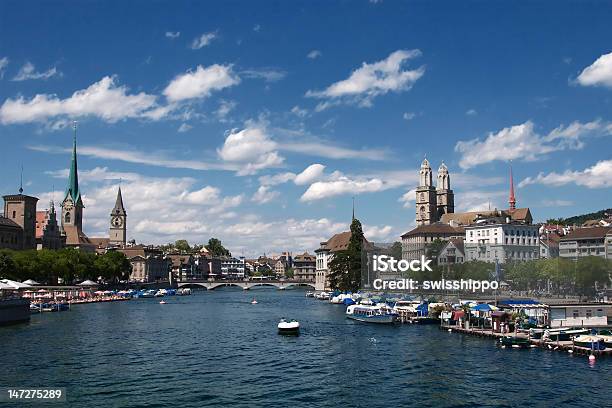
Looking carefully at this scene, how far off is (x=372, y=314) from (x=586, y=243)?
94.2 meters

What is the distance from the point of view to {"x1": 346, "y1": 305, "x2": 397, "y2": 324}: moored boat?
309 ft

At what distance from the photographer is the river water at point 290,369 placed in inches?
1731

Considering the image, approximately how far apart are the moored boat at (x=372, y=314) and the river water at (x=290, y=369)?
7.11m

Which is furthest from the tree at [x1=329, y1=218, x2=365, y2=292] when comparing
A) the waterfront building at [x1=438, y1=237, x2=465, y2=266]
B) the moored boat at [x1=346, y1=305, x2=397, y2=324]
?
the moored boat at [x1=346, y1=305, x2=397, y2=324]

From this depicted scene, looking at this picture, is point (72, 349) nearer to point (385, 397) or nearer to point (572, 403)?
point (385, 397)

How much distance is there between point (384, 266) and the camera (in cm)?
12075

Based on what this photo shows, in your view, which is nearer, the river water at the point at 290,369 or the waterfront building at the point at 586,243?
the river water at the point at 290,369

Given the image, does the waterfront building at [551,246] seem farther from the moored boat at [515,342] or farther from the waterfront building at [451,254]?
the moored boat at [515,342]

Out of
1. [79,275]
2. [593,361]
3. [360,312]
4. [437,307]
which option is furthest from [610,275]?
[79,275]

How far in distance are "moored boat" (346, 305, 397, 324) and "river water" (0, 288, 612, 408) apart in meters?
7.11

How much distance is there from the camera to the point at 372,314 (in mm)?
99500

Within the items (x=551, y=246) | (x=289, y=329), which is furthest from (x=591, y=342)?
(x=551, y=246)

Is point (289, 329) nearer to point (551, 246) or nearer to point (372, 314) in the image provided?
point (372, 314)
